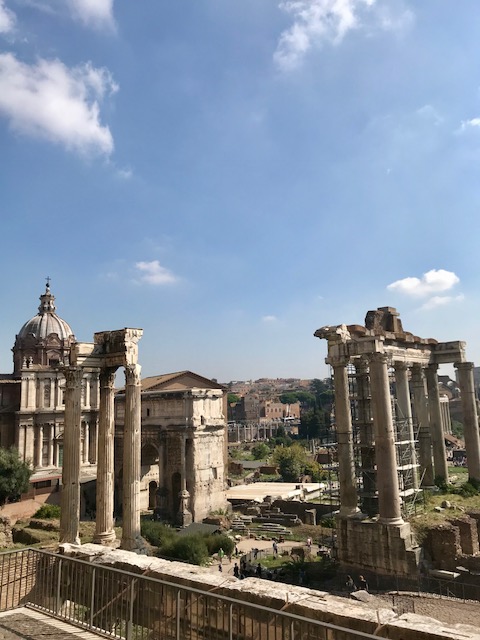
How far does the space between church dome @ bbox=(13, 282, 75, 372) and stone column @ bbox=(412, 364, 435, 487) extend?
1202 inches

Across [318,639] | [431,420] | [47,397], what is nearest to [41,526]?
[47,397]

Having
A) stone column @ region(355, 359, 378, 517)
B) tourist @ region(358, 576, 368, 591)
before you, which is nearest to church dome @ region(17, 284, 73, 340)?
stone column @ region(355, 359, 378, 517)

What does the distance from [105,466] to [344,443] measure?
8237 millimetres

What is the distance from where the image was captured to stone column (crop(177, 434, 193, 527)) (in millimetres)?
33375

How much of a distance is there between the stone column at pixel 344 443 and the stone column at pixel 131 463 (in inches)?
272

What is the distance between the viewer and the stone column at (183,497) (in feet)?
109

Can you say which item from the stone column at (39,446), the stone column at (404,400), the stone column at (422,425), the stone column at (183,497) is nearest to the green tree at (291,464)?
the stone column at (183,497)

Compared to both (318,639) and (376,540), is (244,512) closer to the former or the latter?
(376,540)

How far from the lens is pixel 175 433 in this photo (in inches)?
1405

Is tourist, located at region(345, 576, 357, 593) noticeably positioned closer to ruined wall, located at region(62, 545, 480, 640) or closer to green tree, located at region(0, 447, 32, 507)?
ruined wall, located at region(62, 545, 480, 640)

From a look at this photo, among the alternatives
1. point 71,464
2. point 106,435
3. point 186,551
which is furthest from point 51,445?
point 71,464

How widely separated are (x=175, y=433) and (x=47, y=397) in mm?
11599

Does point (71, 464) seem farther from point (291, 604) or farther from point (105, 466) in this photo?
point (291, 604)

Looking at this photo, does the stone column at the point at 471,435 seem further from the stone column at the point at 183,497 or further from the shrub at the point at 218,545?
the stone column at the point at 183,497
